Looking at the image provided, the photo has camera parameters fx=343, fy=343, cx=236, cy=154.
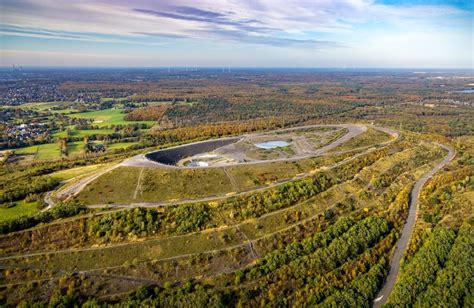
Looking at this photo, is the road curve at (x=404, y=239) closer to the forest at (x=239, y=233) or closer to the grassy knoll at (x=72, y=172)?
the forest at (x=239, y=233)

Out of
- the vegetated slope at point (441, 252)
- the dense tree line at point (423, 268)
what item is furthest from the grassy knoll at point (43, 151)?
the vegetated slope at point (441, 252)

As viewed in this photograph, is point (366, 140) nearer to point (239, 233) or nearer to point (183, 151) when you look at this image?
point (183, 151)

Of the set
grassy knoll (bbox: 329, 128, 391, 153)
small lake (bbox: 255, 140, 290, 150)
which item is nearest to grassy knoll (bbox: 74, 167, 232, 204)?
small lake (bbox: 255, 140, 290, 150)

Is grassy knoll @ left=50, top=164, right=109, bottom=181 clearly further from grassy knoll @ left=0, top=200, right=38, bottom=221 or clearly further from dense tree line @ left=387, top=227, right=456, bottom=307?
dense tree line @ left=387, top=227, right=456, bottom=307

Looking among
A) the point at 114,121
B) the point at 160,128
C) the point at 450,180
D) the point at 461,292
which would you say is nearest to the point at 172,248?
the point at 461,292

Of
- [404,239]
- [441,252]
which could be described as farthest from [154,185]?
[441,252]
